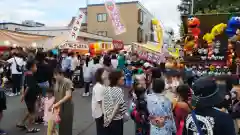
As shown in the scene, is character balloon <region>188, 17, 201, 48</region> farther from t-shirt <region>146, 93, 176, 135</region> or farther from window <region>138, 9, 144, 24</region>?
window <region>138, 9, 144, 24</region>

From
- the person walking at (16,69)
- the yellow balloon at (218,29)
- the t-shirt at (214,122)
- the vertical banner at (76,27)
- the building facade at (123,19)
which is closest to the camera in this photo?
the t-shirt at (214,122)

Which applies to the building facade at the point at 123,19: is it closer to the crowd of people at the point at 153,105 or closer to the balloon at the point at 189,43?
the balloon at the point at 189,43

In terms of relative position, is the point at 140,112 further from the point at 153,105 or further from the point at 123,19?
the point at 123,19

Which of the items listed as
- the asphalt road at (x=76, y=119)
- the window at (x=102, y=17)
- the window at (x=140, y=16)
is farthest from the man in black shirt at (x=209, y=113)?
the window at (x=140, y=16)

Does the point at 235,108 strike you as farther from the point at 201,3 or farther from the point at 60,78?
the point at 201,3

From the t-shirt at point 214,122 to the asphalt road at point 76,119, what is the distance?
14.4ft

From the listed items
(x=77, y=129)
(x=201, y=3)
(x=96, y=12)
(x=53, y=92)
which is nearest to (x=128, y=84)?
(x=77, y=129)

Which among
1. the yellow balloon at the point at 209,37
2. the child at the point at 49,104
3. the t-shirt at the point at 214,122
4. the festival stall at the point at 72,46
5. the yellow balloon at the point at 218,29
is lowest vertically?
the child at the point at 49,104

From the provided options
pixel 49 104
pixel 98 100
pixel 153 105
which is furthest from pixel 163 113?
pixel 49 104

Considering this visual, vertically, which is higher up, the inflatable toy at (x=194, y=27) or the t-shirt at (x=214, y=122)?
the inflatable toy at (x=194, y=27)

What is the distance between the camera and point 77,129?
7035 millimetres

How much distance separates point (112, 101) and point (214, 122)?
2124 mm

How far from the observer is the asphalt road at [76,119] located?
6867 mm

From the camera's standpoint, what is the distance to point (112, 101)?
4.38 meters
